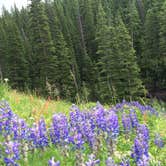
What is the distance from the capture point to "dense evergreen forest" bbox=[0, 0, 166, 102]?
33.8m

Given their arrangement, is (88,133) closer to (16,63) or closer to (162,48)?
(162,48)

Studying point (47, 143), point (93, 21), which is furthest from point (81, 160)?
point (93, 21)

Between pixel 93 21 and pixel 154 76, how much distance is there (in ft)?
51.2

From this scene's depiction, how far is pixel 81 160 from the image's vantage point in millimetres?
4219

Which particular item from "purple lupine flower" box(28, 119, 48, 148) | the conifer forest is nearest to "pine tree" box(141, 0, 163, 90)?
the conifer forest

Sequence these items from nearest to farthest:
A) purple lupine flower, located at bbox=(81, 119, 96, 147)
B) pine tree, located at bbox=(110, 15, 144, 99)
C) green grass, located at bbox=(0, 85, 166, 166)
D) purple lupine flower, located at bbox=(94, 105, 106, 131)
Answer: green grass, located at bbox=(0, 85, 166, 166), purple lupine flower, located at bbox=(81, 119, 96, 147), purple lupine flower, located at bbox=(94, 105, 106, 131), pine tree, located at bbox=(110, 15, 144, 99)

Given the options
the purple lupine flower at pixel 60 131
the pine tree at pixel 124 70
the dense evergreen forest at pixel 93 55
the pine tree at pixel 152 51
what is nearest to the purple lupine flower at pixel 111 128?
the purple lupine flower at pixel 60 131

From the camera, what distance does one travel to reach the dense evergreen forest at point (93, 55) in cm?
3381

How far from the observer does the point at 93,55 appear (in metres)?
53.9

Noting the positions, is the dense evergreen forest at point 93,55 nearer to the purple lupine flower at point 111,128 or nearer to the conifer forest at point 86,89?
the conifer forest at point 86,89

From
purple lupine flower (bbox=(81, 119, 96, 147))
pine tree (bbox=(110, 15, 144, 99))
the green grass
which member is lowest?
pine tree (bbox=(110, 15, 144, 99))

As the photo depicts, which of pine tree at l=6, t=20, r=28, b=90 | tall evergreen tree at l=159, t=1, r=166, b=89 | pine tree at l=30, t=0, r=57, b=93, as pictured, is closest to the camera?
tall evergreen tree at l=159, t=1, r=166, b=89

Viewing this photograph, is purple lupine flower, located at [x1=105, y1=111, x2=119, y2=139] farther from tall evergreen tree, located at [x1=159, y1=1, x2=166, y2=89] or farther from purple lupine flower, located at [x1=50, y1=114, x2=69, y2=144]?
tall evergreen tree, located at [x1=159, y1=1, x2=166, y2=89]

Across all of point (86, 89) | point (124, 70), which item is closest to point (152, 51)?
point (124, 70)
